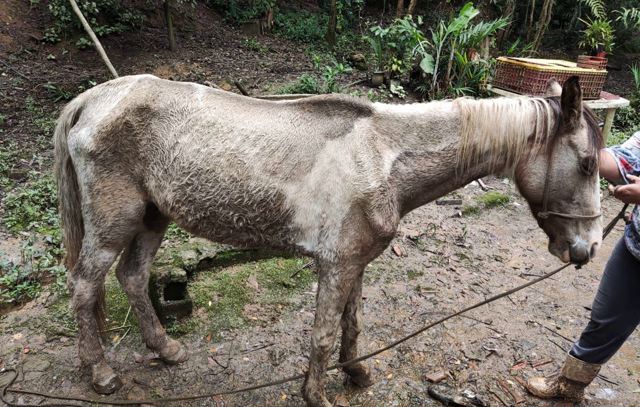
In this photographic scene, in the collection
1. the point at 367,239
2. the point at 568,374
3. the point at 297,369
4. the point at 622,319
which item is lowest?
the point at 297,369

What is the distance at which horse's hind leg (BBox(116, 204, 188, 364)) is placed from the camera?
2945 mm

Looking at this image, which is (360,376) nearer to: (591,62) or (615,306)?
(615,306)

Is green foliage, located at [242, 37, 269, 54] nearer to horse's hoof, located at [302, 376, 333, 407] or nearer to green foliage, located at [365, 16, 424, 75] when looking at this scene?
green foliage, located at [365, 16, 424, 75]

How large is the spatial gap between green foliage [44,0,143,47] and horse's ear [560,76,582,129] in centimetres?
738

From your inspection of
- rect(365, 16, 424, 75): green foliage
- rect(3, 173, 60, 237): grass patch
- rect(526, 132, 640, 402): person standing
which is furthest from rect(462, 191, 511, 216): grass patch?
rect(3, 173, 60, 237): grass patch

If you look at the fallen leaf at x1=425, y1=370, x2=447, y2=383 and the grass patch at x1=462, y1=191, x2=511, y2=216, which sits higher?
the grass patch at x1=462, y1=191, x2=511, y2=216

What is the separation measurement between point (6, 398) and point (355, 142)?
2.60m

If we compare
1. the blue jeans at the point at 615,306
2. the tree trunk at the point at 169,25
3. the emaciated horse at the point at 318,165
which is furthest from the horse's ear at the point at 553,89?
the tree trunk at the point at 169,25

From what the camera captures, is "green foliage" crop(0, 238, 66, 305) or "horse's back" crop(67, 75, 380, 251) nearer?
"horse's back" crop(67, 75, 380, 251)

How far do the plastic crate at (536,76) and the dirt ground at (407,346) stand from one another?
7.45 ft

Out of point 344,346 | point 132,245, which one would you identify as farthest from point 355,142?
point 132,245

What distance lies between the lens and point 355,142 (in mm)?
2299

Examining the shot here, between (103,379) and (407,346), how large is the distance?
83.5 inches

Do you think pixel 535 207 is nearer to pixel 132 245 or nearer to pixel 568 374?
pixel 568 374
